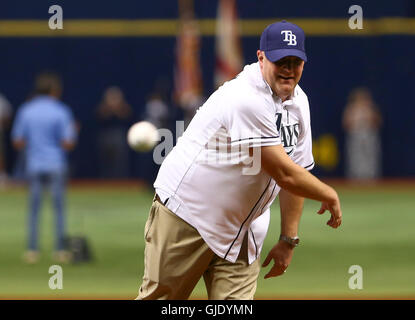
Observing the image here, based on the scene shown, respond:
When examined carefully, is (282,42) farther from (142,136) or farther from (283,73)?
(142,136)

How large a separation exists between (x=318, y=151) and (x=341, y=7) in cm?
421

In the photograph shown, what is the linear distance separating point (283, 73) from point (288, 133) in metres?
0.46

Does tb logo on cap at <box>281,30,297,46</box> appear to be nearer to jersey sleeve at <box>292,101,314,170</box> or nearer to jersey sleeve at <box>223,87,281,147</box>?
jersey sleeve at <box>223,87,281,147</box>

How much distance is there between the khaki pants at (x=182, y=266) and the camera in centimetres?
622

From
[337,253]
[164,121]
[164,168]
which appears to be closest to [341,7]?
[164,121]

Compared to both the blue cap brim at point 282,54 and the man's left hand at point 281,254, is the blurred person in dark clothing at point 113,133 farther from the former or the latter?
the blue cap brim at point 282,54

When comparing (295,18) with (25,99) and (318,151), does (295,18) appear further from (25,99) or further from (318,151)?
(25,99)

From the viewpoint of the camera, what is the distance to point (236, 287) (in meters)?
6.18

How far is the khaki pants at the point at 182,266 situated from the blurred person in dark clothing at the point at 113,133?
21.6 meters

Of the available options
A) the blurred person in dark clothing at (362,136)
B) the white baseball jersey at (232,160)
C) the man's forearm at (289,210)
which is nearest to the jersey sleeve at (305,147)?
the white baseball jersey at (232,160)

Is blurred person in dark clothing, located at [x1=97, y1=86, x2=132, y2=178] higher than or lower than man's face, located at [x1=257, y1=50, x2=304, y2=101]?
higher

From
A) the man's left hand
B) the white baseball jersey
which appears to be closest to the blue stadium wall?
the man's left hand

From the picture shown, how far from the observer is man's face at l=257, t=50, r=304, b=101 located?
5.80 m

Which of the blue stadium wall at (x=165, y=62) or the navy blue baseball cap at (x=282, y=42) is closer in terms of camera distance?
the navy blue baseball cap at (x=282, y=42)
